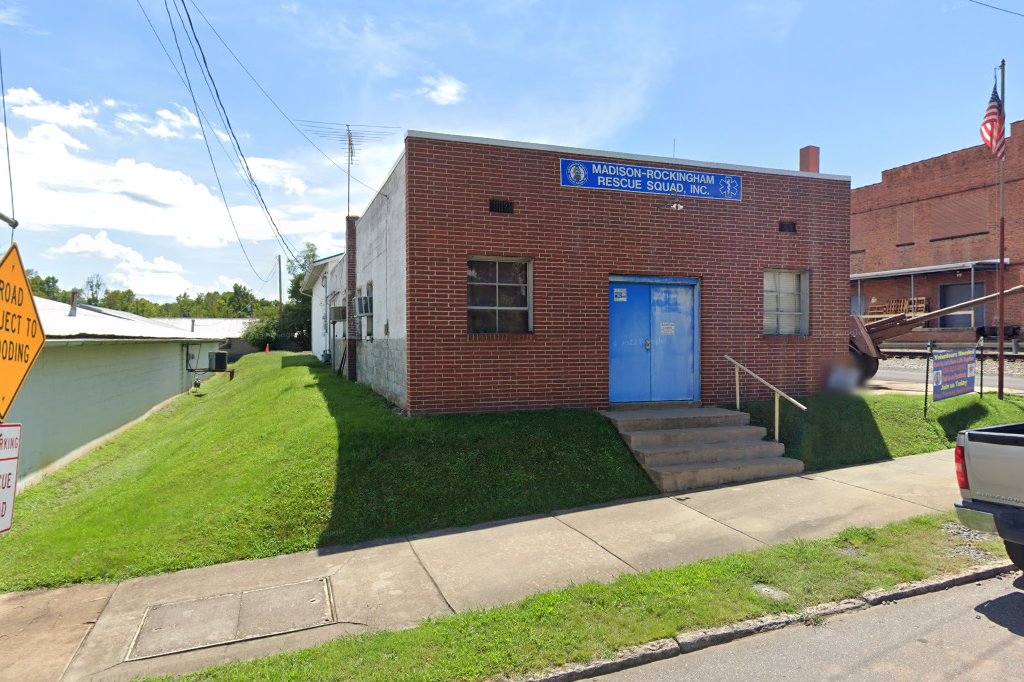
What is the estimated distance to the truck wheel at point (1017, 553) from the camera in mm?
4836

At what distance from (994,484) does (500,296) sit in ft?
21.2

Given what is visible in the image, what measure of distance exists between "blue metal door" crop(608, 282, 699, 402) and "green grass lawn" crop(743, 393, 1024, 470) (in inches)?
52.6

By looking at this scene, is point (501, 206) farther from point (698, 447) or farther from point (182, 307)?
point (182, 307)

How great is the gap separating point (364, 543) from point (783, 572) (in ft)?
13.4

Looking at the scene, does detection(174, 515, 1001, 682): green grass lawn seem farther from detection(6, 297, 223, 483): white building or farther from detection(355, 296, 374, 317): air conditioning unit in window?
detection(355, 296, 374, 317): air conditioning unit in window

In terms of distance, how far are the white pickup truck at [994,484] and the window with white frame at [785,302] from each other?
6217 millimetres

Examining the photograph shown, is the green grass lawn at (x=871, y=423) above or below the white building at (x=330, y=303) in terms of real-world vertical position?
below

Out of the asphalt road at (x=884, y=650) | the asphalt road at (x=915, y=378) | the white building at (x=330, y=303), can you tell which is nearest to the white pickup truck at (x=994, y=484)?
the asphalt road at (x=884, y=650)

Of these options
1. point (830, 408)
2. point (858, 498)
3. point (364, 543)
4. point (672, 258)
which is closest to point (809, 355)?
point (830, 408)

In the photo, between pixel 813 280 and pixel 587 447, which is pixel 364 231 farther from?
pixel 813 280

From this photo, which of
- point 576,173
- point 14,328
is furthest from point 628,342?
point 14,328

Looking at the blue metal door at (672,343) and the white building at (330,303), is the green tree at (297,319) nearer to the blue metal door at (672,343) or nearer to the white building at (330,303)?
the white building at (330,303)

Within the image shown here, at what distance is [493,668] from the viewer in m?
3.67

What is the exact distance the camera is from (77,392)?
1309cm
